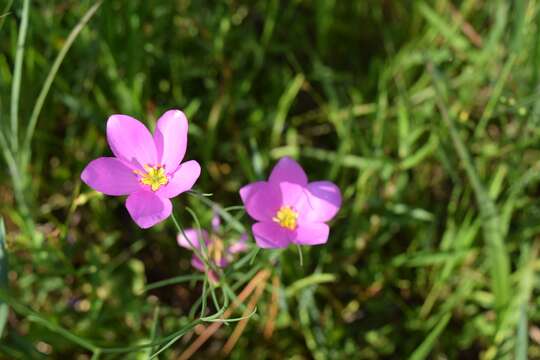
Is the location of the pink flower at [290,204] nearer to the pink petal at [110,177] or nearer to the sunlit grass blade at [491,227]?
the pink petal at [110,177]

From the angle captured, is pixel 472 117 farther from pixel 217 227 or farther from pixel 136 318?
pixel 136 318

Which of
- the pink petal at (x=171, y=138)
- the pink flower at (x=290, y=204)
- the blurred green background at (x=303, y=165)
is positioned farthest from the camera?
the blurred green background at (x=303, y=165)

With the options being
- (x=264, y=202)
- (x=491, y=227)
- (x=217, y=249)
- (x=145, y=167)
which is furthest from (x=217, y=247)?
(x=491, y=227)

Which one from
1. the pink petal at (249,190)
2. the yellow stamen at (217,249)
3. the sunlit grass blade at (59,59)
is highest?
the sunlit grass blade at (59,59)

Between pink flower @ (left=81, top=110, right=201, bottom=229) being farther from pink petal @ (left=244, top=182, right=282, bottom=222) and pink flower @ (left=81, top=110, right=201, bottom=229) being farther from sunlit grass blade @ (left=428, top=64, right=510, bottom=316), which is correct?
sunlit grass blade @ (left=428, top=64, right=510, bottom=316)

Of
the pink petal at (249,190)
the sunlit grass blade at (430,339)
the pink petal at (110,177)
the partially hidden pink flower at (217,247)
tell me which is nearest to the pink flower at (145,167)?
the pink petal at (110,177)

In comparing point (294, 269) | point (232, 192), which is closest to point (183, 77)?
point (232, 192)

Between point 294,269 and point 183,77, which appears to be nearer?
point 294,269

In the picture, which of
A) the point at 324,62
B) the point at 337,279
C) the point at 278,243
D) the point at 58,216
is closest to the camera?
the point at 278,243
